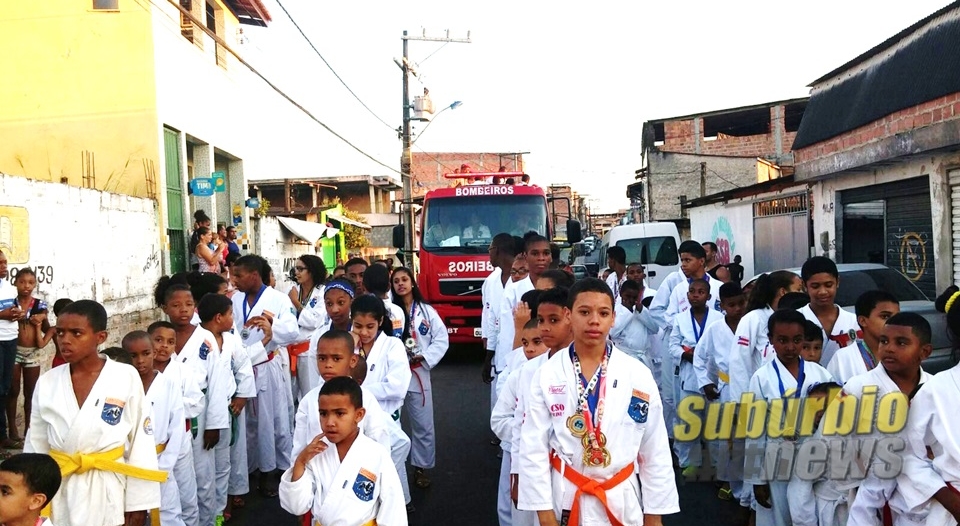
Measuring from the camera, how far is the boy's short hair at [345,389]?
12.2ft

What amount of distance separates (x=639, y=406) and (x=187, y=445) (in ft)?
9.44

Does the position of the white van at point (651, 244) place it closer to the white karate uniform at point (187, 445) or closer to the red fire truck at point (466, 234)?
the red fire truck at point (466, 234)

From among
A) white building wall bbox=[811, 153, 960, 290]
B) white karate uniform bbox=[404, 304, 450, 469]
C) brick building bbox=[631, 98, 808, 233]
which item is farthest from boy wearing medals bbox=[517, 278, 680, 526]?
brick building bbox=[631, 98, 808, 233]

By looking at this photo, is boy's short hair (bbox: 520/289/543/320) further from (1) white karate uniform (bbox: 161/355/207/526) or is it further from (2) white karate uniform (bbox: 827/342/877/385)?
(1) white karate uniform (bbox: 161/355/207/526)

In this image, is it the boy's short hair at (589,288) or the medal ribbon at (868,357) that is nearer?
the boy's short hair at (589,288)

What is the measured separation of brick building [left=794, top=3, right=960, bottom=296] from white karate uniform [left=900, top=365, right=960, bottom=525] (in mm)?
7506

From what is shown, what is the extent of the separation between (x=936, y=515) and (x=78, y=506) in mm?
3778

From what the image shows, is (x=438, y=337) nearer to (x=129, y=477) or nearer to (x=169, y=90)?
(x=129, y=477)

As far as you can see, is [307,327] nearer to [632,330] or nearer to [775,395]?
[632,330]

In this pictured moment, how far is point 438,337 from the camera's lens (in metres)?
7.00

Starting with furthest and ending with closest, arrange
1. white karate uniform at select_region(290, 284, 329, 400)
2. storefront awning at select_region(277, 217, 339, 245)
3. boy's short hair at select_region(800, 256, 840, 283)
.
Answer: storefront awning at select_region(277, 217, 339, 245) → white karate uniform at select_region(290, 284, 329, 400) → boy's short hair at select_region(800, 256, 840, 283)

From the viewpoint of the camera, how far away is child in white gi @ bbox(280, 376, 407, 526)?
3.58m

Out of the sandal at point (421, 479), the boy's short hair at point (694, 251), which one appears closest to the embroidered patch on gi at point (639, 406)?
the sandal at point (421, 479)

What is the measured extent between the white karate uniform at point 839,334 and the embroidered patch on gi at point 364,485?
3144 millimetres
